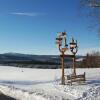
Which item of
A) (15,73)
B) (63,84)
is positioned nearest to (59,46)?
(63,84)

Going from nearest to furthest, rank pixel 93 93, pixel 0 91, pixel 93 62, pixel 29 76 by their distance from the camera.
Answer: pixel 93 93 < pixel 0 91 < pixel 29 76 < pixel 93 62

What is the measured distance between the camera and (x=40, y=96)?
2022 cm

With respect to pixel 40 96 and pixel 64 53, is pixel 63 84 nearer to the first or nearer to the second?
pixel 64 53

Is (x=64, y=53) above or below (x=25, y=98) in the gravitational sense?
above

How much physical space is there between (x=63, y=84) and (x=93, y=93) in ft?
20.7

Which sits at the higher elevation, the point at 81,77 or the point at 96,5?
the point at 96,5

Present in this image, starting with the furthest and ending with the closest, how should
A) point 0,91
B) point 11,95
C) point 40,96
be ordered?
point 0,91 < point 11,95 < point 40,96

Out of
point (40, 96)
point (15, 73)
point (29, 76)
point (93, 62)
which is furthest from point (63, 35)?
point (93, 62)

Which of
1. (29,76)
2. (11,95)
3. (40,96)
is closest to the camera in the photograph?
(40,96)

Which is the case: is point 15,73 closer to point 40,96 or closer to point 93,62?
point 40,96

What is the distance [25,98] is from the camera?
21.4m

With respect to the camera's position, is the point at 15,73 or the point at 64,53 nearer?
the point at 64,53

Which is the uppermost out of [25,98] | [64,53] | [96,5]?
[96,5]

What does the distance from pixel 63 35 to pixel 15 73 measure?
56.1ft
